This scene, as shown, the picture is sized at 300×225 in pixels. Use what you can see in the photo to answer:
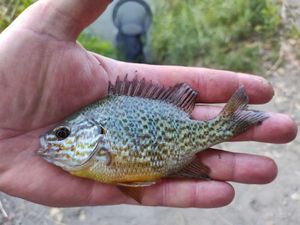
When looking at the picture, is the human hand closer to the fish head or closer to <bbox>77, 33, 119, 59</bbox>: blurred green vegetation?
the fish head

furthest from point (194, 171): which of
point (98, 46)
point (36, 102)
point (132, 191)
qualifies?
point (98, 46)

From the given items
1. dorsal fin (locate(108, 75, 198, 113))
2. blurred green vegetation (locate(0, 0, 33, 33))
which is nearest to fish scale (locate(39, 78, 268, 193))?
dorsal fin (locate(108, 75, 198, 113))

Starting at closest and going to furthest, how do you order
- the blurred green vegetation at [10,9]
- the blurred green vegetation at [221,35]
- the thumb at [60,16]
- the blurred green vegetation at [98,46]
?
the thumb at [60,16] < the blurred green vegetation at [10,9] < the blurred green vegetation at [221,35] < the blurred green vegetation at [98,46]

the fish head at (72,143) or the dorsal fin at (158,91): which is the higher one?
the dorsal fin at (158,91)

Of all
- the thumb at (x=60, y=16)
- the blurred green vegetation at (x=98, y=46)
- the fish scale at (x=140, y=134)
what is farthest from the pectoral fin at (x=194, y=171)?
the blurred green vegetation at (x=98, y=46)

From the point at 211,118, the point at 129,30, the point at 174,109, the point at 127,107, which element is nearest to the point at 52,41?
the point at 127,107

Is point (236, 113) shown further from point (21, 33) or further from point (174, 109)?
point (21, 33)

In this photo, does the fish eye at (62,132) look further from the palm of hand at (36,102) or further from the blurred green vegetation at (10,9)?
the blurred green vegetation at (10,9)

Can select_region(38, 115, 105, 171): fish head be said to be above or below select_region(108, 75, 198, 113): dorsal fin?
below
